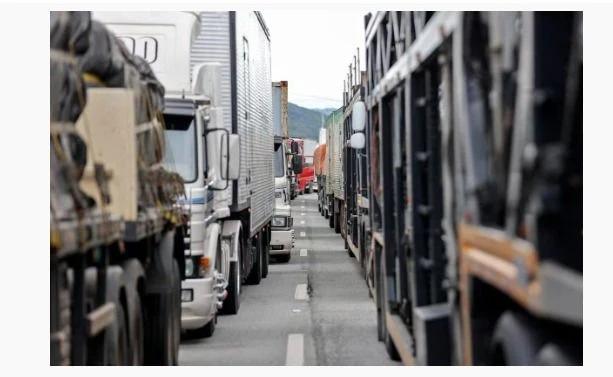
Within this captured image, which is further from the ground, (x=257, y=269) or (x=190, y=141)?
(x=190, y=141)

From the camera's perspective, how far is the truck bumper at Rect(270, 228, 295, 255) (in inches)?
896

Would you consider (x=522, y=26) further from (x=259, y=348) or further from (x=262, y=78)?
(x=262, y=78)

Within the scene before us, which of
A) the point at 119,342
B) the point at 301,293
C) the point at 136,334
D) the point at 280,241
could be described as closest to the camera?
the point at 119,342

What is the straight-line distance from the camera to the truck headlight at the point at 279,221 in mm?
22672

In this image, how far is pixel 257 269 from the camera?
18609 mm

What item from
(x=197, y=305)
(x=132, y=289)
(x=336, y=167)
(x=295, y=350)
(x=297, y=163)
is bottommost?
(x=295, y=350)

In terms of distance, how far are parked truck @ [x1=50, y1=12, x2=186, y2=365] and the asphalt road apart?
243 cm

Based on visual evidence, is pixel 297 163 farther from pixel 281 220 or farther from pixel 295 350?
pixel 295 350

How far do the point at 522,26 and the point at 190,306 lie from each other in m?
8.06

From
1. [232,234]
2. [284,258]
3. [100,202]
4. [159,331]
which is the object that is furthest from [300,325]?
[284,258]

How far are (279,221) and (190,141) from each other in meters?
10.8

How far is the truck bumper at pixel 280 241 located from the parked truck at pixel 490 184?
1393 cm

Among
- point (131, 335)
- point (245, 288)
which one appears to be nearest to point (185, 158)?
point (131, 335)

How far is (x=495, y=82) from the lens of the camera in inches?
195
